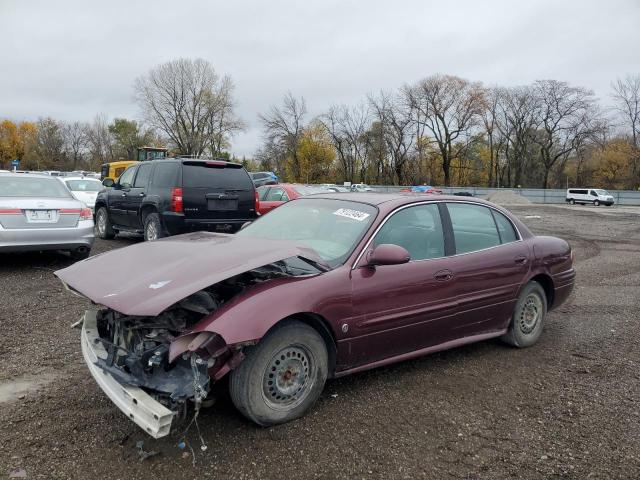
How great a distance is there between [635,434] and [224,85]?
6672 cm

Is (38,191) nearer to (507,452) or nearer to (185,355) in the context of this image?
(185,355)

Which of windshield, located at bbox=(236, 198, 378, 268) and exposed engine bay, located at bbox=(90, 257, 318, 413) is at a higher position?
windshield, located at bbox=(236, 198, 378, 268)

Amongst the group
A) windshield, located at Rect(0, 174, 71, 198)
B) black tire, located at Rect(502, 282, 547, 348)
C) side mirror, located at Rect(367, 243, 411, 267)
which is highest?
windshield, located at Rect(0, 174, 71, 198)

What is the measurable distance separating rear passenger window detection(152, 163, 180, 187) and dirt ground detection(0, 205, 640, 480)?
4.42 m

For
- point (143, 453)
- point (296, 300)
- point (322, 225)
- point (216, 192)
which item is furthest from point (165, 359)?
point (216, 192)

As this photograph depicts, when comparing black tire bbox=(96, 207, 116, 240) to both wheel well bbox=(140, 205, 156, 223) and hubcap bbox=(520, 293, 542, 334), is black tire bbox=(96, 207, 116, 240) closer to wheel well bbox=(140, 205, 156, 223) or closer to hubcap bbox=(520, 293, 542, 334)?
wheel well bbox=(140, 205, 156, 223)

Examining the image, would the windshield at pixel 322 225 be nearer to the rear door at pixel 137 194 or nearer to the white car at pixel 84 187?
the rear door at pixel 137 194

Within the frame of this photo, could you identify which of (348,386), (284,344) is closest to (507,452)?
(348,386)

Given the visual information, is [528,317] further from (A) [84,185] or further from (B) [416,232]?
(A) [84,185]

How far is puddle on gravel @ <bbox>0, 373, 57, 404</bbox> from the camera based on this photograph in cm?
347

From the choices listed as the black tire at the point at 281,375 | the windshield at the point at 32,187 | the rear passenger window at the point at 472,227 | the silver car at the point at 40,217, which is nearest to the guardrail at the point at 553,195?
the windshield at the point at 32,187

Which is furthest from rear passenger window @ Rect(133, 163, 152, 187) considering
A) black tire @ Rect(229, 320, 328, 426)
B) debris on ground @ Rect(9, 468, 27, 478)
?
debris on ground @ Rect(9, 468, 27, 478)

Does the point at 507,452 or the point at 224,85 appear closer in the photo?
the point at 507,452

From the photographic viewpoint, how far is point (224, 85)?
64.6m
